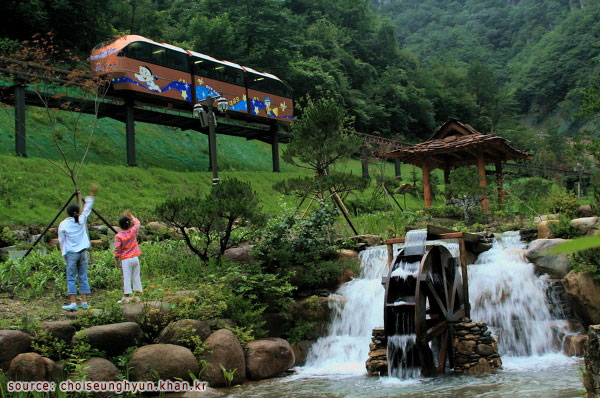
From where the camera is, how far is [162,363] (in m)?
7.81

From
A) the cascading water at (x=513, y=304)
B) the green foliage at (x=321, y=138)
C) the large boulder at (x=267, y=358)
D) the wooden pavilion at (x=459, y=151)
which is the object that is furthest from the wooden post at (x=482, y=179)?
the large boulder at (x=267, y=358)

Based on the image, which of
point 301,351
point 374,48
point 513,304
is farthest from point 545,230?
point 374,48

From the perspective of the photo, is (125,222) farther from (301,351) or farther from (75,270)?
(301,351)

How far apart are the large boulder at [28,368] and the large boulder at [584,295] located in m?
8.62

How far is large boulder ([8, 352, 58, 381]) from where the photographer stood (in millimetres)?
6910

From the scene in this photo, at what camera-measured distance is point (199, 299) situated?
974cm

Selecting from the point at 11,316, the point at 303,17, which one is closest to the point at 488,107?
the point at 303,17

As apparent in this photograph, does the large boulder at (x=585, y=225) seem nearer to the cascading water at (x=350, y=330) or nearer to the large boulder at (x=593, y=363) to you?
the cascading water at (x=350, y=330)

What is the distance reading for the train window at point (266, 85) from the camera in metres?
26.8

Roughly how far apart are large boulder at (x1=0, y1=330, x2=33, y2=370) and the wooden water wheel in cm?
543

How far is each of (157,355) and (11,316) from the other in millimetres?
2443

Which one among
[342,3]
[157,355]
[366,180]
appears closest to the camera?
[157,355]

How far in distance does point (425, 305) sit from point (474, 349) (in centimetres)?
111

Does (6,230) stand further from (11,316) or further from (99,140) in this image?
(99,140)
